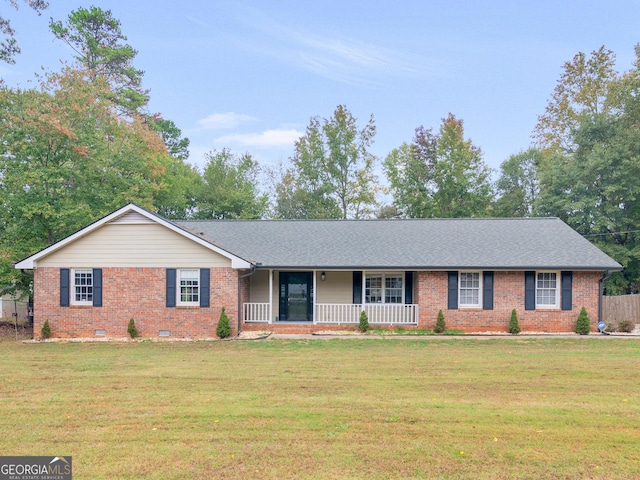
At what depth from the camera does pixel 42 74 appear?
22.3 meters

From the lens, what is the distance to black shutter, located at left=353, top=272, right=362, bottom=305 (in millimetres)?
17656

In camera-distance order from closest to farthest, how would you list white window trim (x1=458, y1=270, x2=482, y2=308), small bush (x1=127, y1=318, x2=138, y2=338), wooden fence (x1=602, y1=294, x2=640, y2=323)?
1. small bush (x1=127, y1=318, x2=138, y2=338)
2. white window trim (x1=458, y1=270, x2=482, y2=308)
3. wooden fence (x1=602, y1=294, x2=640, y2=323)

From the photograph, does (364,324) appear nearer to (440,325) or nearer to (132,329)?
(440,325)

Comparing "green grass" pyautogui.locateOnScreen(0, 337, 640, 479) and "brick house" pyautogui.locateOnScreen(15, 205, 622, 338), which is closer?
"green grass" pyautogui.locateOnScreen(0, 337, 640, 479)

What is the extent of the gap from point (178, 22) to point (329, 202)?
16.3 metres

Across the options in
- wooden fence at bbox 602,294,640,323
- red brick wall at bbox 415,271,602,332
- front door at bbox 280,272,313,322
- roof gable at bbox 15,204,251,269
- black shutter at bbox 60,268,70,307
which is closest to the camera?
roof gable at bbox 15,204,251,269

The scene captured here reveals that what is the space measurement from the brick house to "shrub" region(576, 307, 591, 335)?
0.29 meters

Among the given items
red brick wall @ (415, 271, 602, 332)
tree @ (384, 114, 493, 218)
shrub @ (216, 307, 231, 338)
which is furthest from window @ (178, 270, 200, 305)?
tree @ (384, 114, 493, 218)

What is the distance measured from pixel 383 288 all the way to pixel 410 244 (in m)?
2.04

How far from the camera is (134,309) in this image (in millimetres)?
15820

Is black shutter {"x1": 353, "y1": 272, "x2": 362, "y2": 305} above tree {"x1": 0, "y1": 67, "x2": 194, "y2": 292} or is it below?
below

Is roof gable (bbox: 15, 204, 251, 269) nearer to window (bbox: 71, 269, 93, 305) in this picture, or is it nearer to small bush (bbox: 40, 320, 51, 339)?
window (bbox: 71, 269, 93, 305)

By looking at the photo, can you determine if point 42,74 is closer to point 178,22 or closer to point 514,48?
point 178,22

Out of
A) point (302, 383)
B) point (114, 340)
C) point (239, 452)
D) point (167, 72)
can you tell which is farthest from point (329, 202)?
point (239, 452)
